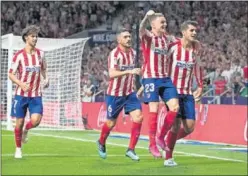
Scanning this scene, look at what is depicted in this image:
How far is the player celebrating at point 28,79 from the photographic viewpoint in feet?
39.4

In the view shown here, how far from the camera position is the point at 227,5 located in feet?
113

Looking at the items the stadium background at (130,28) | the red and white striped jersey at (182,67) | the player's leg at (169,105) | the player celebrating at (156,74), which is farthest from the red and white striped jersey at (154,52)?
the stadium background at (130,28)

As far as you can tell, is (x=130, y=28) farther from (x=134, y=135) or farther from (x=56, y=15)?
(x=134, y=135)

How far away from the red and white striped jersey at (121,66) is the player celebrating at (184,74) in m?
0.90

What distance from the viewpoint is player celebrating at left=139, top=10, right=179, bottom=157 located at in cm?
1048

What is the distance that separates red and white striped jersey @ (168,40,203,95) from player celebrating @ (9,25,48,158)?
2.13m

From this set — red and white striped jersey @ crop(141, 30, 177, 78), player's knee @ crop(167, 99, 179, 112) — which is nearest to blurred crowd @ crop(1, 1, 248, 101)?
red and white striped jersey @ crop(141, 30, 177, 78)

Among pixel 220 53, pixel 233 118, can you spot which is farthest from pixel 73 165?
pixel 220 53

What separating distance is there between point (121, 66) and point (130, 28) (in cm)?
2202

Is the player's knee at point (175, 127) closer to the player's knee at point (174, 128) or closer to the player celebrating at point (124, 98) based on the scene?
the player's knee at point (174, 128)

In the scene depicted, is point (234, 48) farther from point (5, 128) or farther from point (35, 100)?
point (35, 100)

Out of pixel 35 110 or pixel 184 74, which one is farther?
pixel 35 110

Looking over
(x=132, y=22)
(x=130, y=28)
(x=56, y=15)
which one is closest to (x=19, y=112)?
(x=130, y=28)

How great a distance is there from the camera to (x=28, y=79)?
12211 millimetres
